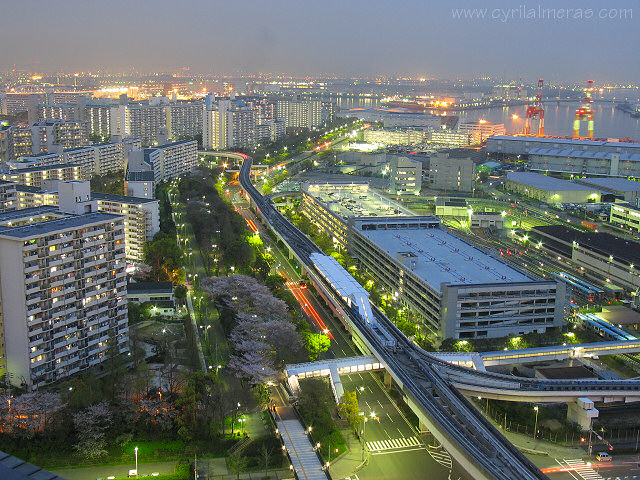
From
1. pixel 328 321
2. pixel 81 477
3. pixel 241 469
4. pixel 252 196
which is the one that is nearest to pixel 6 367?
pixel 81 477

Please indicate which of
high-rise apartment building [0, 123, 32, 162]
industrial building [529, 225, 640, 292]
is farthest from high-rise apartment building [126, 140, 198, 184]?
industrial building [529, 225, 640, 292]

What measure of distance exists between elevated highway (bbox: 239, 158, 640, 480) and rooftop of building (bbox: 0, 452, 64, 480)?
8.44ft

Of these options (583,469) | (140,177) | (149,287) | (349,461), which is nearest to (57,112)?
(140,177)

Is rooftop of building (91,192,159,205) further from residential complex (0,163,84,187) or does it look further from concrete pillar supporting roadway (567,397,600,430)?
concrete pillar supporting roadway (567,397,600,430)

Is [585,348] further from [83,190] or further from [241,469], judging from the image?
[83,190]

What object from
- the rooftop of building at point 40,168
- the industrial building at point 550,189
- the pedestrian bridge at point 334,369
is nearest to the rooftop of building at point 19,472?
the pedestrian bridge at point 334,369

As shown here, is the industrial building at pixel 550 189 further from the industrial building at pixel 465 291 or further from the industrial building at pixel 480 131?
the industrial building at pixel 480 131

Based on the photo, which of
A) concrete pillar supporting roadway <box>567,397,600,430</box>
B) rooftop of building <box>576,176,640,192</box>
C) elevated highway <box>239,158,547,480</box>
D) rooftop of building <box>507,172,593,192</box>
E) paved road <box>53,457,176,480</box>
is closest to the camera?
elevated highway <box>239,158,547,480</box>

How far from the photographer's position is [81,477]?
4609mm

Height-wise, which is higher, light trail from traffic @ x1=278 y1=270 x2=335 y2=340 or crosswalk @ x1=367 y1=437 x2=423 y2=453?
light trail from traffic @ x1=278 y1=270 x2=335 y2=340

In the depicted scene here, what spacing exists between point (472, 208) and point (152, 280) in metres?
7.38

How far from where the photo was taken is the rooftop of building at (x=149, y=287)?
7.69 m

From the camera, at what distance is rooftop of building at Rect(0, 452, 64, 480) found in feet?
9.31

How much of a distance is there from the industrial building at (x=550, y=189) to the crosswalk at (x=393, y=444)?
36.4ft
